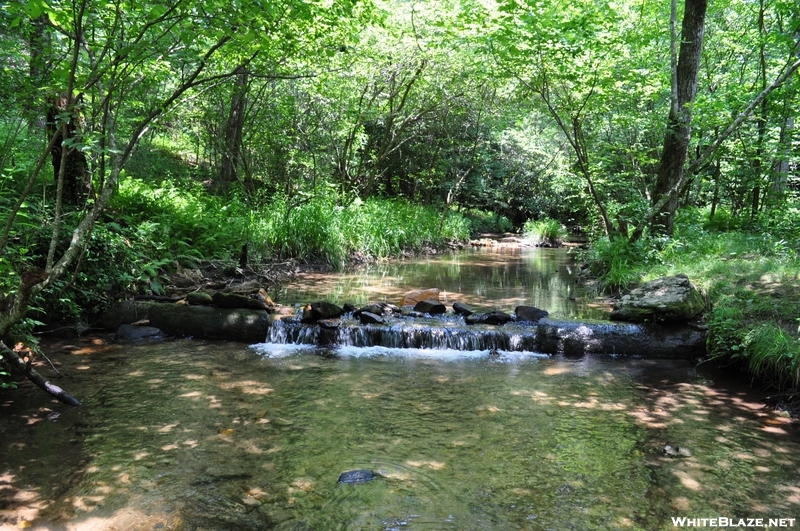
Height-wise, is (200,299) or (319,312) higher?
(200,299)

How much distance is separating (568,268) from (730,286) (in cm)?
831

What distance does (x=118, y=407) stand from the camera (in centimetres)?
505

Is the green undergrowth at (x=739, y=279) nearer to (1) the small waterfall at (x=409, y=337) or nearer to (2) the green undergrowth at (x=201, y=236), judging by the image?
(1) the small waterfall at (x=409, y=337)

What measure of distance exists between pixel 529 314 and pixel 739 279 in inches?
121

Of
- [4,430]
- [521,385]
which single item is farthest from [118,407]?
[521,385]

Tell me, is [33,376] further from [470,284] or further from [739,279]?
[470,284]

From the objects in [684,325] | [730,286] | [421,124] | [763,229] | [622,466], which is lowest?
[622,466]

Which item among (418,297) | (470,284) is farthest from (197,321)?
(470,284)

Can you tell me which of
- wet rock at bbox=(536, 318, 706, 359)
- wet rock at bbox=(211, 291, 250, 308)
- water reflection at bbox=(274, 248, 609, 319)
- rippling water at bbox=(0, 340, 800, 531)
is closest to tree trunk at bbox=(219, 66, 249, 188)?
water reflection at bbox=(274, 248, 609, 319)

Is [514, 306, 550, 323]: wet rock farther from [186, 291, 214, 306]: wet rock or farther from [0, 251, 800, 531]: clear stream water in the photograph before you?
[186, 291, 214, 306]: wet rock

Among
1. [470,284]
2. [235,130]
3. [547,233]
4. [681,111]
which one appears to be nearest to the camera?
[681,111]

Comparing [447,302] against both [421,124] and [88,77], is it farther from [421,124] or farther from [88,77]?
[421,124]

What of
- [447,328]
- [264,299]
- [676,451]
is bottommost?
[676,451]

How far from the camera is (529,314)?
28.2ft
